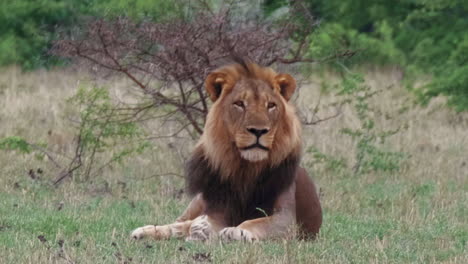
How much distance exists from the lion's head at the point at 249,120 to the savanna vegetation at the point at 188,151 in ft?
1.96

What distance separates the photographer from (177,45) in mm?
9367

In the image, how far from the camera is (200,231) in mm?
6668

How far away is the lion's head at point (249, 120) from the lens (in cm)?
656

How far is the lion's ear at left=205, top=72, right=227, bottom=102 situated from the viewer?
6.89 m

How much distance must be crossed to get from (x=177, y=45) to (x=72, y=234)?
287 centimetres

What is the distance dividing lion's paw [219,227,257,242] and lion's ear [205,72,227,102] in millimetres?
953

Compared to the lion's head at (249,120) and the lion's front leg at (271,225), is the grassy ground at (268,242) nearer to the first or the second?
the lion's front leg at (271,225)

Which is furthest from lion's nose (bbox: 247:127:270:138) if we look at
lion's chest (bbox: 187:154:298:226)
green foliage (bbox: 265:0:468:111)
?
green foliage (bbox: 265:0:468:111)

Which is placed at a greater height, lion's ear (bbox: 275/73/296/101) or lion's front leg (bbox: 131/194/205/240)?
lion's ear (bbox: 275/73/296/101)

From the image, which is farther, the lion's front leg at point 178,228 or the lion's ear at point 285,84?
the lion's ear at point 285,84

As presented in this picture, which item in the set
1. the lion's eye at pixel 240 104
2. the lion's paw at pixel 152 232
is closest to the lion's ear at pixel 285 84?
the lion's eye at pixel 240 104

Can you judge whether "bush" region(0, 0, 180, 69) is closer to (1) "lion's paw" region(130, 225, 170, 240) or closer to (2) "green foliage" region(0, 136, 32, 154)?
(2) "green foliage" region(0, 136, 32, 154)

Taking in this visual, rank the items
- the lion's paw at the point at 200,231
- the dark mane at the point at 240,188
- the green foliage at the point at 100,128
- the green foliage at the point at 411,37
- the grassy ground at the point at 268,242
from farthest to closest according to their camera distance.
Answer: the green foliage at the point at 411,37 < the green foliage at the point at 100,128 < the dark mane at the point at 240,188 < the lion's paw at the point at 200,231 < the grassy ground at the point at 268,242

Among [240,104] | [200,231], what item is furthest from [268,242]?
[240,104]
